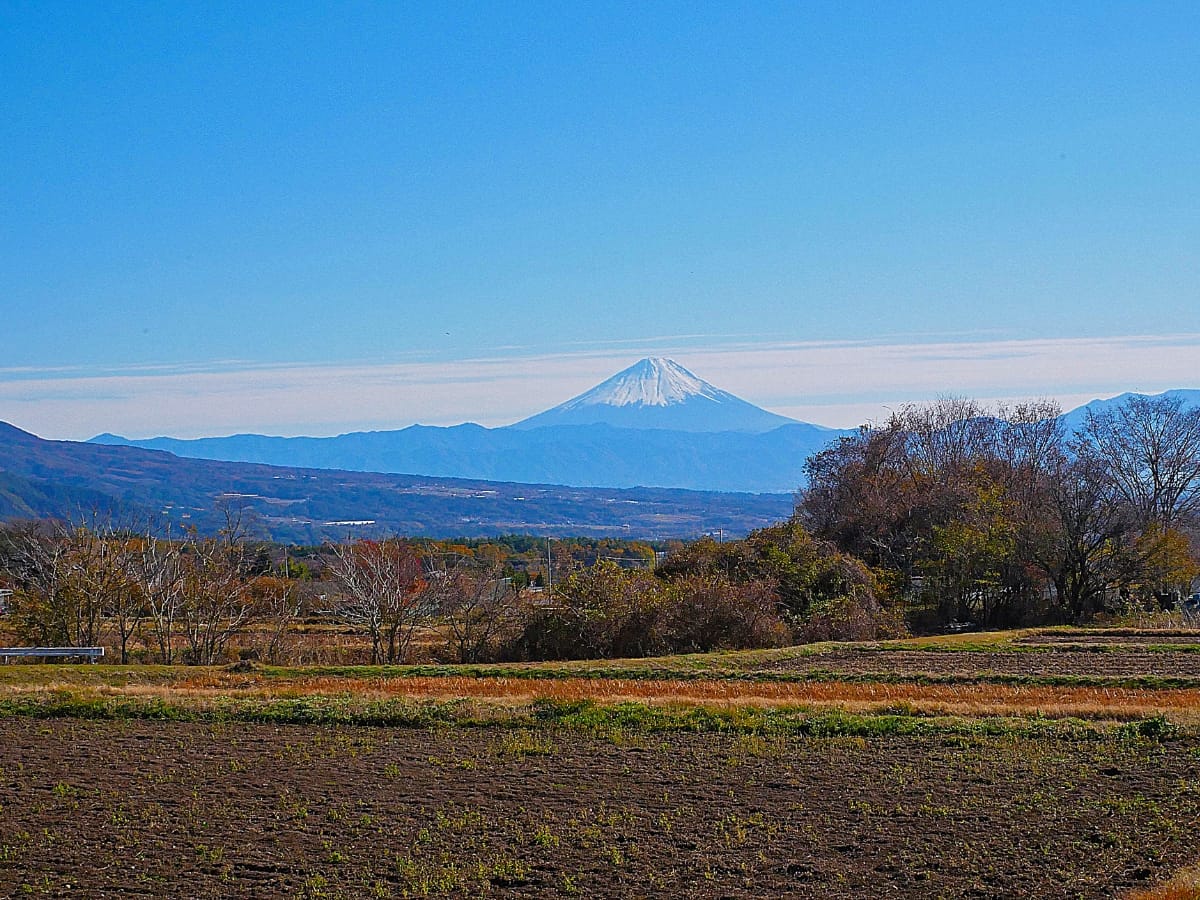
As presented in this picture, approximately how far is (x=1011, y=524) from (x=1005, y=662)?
81.4 feet

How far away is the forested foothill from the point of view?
4247 cm

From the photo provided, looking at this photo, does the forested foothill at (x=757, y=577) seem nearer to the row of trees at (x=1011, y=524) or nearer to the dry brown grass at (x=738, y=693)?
the row of trees at (x=1011, y=524)

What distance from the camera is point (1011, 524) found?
55.6 meters

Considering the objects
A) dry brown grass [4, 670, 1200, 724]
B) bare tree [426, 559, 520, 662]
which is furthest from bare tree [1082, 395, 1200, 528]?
dry brown grass [4, 670, 1200, 724]

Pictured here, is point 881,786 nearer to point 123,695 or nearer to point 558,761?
point 558,761

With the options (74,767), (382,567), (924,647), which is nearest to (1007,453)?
(924,647)

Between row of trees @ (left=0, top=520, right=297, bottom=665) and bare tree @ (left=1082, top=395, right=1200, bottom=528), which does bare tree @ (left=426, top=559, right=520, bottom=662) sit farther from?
bare tree @ (left=1082, top=395, right=1200, bottom=528)

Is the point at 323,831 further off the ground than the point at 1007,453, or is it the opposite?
the point at 1007,453

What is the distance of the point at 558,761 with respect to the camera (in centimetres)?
1677

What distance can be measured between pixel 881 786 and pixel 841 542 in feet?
149

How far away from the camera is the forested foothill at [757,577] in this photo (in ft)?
139

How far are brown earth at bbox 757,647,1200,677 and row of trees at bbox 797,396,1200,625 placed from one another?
17.4 metres

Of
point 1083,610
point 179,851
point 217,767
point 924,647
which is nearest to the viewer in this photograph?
point 179,851

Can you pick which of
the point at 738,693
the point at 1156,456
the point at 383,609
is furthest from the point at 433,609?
the point at 1156,456
